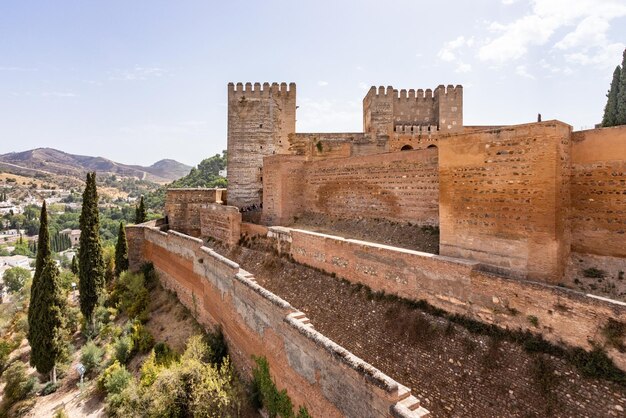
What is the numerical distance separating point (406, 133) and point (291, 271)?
1094 cm

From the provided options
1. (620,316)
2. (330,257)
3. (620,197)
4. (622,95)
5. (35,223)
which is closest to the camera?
(620,316)

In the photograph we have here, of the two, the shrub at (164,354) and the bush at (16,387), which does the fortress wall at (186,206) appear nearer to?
the shrub at (164,354)

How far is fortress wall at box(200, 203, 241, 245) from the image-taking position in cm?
1423

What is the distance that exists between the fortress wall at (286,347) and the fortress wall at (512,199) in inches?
147

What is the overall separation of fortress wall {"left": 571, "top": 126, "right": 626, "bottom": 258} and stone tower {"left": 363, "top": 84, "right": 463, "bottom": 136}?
1167 centimetres

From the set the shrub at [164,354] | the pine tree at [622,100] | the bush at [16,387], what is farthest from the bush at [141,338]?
the pine tree at [622,100]

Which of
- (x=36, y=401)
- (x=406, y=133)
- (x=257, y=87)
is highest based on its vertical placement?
(x=257, y=87)

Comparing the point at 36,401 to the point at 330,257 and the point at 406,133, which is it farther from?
the point at 406,133

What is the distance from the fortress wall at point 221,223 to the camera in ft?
46.7

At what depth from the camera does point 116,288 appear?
17641 millimetres

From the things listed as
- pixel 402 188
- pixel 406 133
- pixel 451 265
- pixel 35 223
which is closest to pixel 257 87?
pixel 406 133

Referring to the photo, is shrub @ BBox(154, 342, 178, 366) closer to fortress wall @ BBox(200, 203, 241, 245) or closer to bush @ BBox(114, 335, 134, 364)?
bush @ BBox(114, 335, 134, 364)

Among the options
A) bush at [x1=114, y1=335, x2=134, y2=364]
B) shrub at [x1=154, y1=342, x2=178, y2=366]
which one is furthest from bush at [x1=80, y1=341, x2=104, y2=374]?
shrub at [x1=154, y1=342, x2=178, y2=366]

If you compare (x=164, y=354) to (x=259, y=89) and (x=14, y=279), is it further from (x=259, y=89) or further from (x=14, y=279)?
(x=14, y=279)
